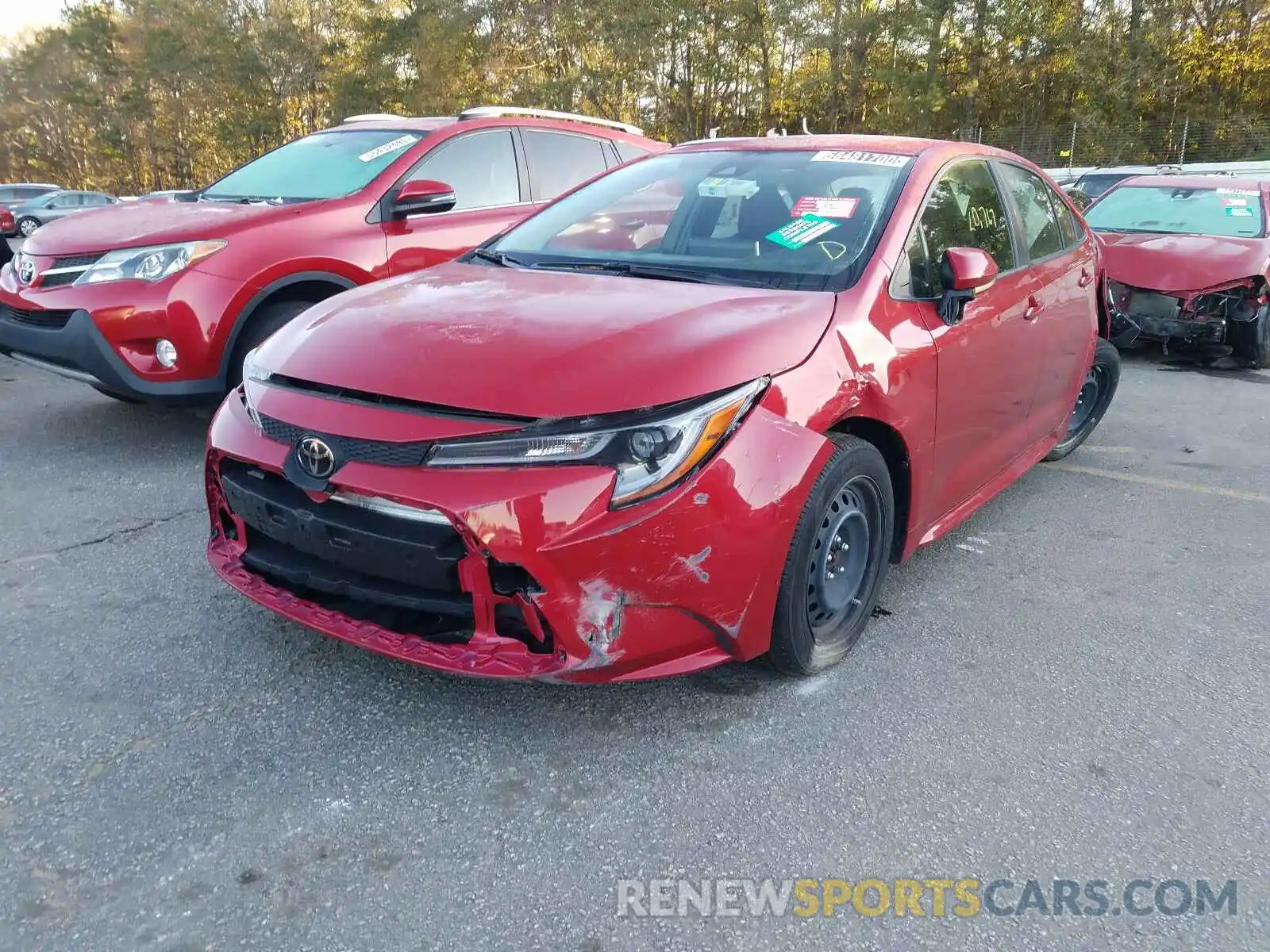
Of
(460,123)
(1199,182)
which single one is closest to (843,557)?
(460,123)

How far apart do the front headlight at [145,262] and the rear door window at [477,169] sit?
1286 millimetres

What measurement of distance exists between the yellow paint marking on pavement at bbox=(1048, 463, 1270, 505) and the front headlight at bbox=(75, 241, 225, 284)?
14.6ft

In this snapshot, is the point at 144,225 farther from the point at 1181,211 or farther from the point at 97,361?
the point at 1181,211

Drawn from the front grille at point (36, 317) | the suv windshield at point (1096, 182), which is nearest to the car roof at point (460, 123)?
the front grille at point (36, 317)

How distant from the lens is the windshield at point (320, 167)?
5.11 meters

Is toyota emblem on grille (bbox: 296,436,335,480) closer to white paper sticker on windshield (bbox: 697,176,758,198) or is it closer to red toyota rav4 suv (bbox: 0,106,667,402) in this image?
white paper sticker on windshield (bbox: 697,176,758,198)

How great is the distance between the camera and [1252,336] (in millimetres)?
7227

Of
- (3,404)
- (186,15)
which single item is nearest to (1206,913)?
(3,404)

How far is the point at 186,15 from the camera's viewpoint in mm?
43531

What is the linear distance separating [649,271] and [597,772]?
1563mm

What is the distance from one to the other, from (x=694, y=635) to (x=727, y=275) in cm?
121

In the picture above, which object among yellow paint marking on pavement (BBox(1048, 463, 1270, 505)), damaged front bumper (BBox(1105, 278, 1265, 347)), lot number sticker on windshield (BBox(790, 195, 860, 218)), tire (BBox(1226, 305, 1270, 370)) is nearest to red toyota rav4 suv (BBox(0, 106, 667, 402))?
lot number sticker on windshield (BBox(790, 195, 860, 218))

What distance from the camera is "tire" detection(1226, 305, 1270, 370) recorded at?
7199 millimetres

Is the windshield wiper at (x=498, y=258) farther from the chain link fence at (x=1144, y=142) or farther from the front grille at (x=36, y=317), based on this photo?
the chain link fence at (x=1144, y=142)
